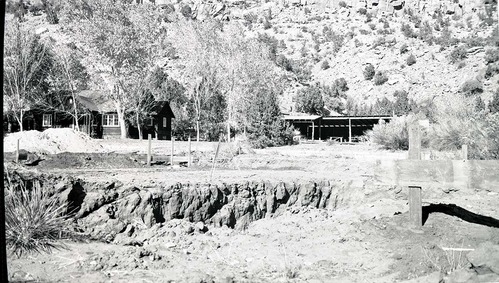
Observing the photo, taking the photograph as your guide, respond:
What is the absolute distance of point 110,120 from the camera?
45.7 metres

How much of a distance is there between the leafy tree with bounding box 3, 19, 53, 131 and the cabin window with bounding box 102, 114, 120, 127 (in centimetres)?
693

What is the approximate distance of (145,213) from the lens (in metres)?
9.61

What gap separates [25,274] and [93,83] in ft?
112

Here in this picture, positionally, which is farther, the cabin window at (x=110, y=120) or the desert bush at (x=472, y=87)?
the desert bush at (x=472, y=87)

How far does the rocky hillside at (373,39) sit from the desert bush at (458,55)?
5.9 inches

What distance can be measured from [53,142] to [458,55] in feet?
204

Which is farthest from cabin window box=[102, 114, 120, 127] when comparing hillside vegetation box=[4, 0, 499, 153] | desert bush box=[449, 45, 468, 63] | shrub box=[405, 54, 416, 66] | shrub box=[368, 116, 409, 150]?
desert bush box=[449, 45, 468, 63]

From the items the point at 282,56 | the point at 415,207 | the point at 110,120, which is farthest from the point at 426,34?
the point at 415,207

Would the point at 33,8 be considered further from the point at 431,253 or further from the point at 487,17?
the point at 431,253

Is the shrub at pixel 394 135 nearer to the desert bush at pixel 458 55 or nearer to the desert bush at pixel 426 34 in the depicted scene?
the desert bush at pixel 458 55

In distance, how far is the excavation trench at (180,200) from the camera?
893cm

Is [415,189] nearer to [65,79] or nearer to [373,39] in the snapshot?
[65,79]

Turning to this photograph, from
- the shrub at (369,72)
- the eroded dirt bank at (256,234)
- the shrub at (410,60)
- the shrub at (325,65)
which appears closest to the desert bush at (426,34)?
the shrub at (410,60)

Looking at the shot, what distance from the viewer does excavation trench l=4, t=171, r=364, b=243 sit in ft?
29.3
